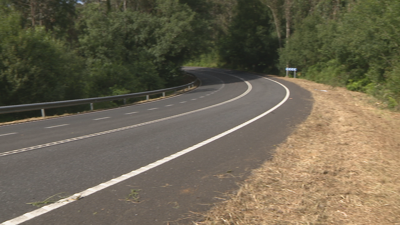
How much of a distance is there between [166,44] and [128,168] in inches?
1122

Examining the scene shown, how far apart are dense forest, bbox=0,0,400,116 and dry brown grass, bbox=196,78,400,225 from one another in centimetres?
840

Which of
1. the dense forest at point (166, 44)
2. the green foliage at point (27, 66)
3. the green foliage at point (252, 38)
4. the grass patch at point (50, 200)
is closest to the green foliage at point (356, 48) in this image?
the dense forest at point (166, 44)

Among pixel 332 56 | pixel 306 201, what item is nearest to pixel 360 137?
pixel 306 201

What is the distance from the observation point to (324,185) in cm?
501

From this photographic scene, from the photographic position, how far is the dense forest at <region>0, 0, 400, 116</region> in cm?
1772

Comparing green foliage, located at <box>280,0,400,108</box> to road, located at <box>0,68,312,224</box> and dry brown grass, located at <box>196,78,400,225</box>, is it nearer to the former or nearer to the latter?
dry brown grass, located at <box>196,78,400,225</box>

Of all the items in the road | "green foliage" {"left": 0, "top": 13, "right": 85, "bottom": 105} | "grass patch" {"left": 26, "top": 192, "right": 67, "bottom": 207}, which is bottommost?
the road

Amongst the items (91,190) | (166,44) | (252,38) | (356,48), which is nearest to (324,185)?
(91,190)

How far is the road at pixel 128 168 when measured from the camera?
4.17 metres

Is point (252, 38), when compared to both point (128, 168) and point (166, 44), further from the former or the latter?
point (128, 168)

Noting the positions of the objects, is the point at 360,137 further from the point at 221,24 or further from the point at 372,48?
the point at 221,24

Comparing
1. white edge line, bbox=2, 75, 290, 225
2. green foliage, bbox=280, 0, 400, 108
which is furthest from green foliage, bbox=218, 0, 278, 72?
white edge line, bbox=2, 75, 290, 225

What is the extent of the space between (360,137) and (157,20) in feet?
97.7

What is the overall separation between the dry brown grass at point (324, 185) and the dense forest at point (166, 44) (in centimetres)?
840
